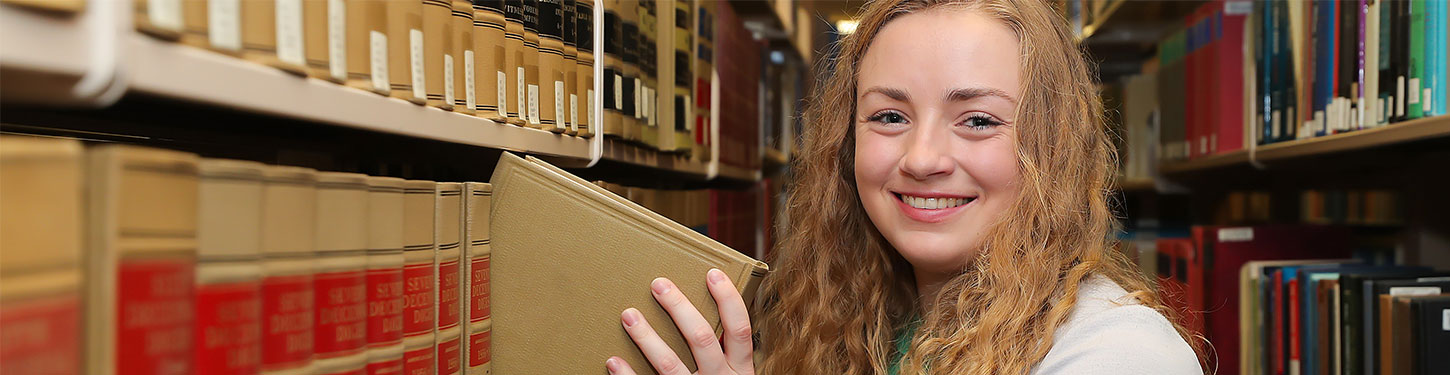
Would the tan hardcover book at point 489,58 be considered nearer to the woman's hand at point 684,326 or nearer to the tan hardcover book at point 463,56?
the tan hardcover book at point 463,56

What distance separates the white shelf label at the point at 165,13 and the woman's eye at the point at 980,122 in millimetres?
815

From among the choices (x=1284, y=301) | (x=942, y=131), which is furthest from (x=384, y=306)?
(x=1284, y=301)

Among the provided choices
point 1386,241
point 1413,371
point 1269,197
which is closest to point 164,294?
point 1413,371

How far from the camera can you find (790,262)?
1431 mm

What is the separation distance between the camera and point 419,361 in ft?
2.55

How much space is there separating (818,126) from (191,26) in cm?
98

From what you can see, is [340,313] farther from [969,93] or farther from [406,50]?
[969,93]

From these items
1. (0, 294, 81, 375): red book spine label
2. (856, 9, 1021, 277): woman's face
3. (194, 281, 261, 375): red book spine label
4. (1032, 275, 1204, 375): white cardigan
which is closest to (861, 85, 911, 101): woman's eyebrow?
(856, 9, 1021, 277): woman's face

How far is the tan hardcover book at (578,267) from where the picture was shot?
878 mm

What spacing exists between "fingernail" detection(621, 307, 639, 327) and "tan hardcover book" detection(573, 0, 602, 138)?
331mm

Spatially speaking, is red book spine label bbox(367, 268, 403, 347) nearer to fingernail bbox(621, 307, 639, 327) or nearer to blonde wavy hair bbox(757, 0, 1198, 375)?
fingernail bbox(621, 307, 639, 327)

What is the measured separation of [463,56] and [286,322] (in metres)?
0.32

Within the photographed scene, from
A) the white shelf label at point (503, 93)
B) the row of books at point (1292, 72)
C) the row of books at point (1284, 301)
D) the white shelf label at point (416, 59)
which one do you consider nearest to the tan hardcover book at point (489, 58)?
the white shelf label at point (503, 93)

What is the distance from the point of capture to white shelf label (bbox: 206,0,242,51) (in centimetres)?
51
